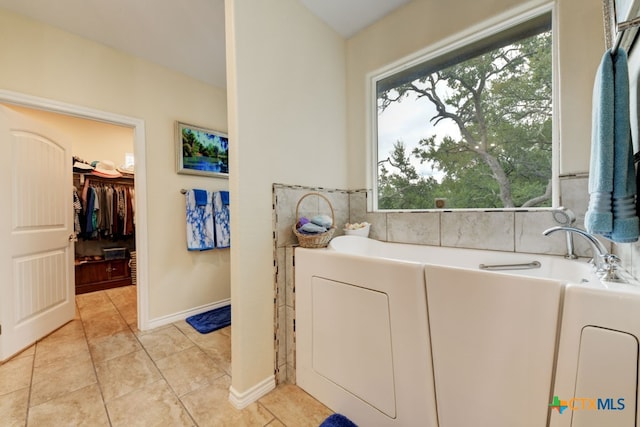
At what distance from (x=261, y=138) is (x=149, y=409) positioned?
64.3 inches

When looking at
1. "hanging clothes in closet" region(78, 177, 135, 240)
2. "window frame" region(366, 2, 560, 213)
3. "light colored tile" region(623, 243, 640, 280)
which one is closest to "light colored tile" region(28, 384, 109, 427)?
"window frame" region(366, 2, 560, 213)

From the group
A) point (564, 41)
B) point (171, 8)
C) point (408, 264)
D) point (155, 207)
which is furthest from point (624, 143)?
point (155, 207)

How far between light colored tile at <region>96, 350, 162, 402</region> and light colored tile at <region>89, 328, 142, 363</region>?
0.09m

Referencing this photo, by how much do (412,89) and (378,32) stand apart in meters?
0.54

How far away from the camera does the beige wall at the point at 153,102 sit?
1.89m

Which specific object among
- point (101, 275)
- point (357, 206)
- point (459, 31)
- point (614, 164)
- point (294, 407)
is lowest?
point (294, 407)

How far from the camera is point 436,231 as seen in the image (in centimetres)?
180

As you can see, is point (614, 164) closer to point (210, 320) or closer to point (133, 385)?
point (133, 385)

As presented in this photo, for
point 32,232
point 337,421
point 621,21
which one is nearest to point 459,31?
point 621,21

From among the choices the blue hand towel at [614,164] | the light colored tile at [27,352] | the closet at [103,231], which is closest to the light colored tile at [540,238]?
the blue hand towel at [614,164]

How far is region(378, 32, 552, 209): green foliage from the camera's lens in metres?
1.51

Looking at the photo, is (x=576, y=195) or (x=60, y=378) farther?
(x=60, y=378)

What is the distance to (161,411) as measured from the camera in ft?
4.45

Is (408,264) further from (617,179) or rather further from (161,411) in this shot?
(161,411)
